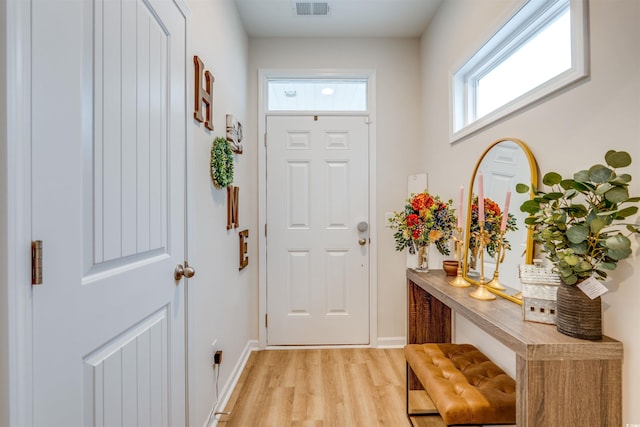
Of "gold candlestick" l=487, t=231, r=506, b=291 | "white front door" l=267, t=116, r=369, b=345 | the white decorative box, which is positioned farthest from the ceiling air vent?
the white decorative box

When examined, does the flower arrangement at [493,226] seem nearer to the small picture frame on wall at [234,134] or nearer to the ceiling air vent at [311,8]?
the small picture frame on wall at [234,134]

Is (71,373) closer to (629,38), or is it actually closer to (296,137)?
(629,38)

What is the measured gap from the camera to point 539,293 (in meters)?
1.07

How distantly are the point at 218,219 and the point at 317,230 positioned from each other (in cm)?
107

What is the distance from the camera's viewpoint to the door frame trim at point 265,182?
274 cm

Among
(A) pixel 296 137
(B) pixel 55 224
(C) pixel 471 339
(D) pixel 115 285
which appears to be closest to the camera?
(B) pixel 55 224

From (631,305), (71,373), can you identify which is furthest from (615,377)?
(71,373)

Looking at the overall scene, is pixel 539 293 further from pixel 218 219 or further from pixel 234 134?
pixel 234 134

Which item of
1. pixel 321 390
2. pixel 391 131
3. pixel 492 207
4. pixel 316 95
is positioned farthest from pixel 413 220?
pixel 316 95

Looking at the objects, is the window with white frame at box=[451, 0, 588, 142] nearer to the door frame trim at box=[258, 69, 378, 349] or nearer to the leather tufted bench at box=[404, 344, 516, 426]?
the door frame trim at box=[258, 69, 378, 349]

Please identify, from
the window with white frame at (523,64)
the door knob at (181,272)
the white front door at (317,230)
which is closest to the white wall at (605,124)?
the window with white frame at (523,64)

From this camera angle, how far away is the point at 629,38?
92cm

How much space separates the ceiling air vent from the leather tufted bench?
2429mm

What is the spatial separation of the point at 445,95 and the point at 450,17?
51 cm
